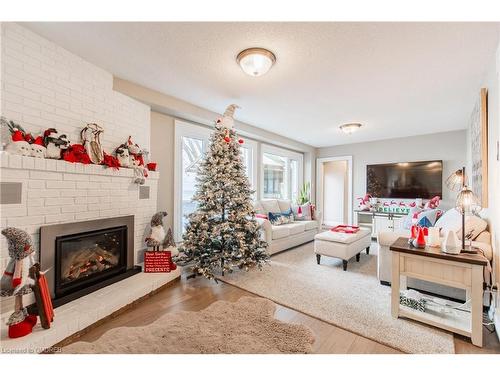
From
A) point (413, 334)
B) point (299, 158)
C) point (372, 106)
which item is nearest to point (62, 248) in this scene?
point (413, 334)

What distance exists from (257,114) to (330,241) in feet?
7.89

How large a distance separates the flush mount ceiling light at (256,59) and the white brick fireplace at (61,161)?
1625mm

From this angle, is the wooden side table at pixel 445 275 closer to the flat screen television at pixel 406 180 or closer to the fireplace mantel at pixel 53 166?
the fireplace mantel at pixel 53 166

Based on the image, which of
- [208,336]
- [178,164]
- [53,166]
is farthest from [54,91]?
[208,336]

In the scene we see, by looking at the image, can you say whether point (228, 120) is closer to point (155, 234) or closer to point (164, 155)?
point (164, 155)

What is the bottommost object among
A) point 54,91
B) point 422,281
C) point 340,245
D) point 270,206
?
point 422,281

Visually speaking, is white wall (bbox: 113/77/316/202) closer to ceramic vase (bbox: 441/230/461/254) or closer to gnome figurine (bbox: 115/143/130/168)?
gnome figurine (bbox: 115/143/130/168)

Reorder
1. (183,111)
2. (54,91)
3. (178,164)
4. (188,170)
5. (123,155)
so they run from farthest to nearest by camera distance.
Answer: (188,170) < (178,164) < (183,111) < (123,155) < (54,91)

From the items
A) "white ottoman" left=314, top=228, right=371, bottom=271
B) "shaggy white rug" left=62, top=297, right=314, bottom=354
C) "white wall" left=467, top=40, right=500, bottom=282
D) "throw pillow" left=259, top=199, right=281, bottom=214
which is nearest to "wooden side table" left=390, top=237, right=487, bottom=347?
"white wall" left=467, top=40, right=500, bottom=282

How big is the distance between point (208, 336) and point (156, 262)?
1.26 metres

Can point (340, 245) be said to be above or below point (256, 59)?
below

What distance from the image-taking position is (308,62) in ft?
7.56

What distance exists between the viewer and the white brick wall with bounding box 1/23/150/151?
1.89 metres
